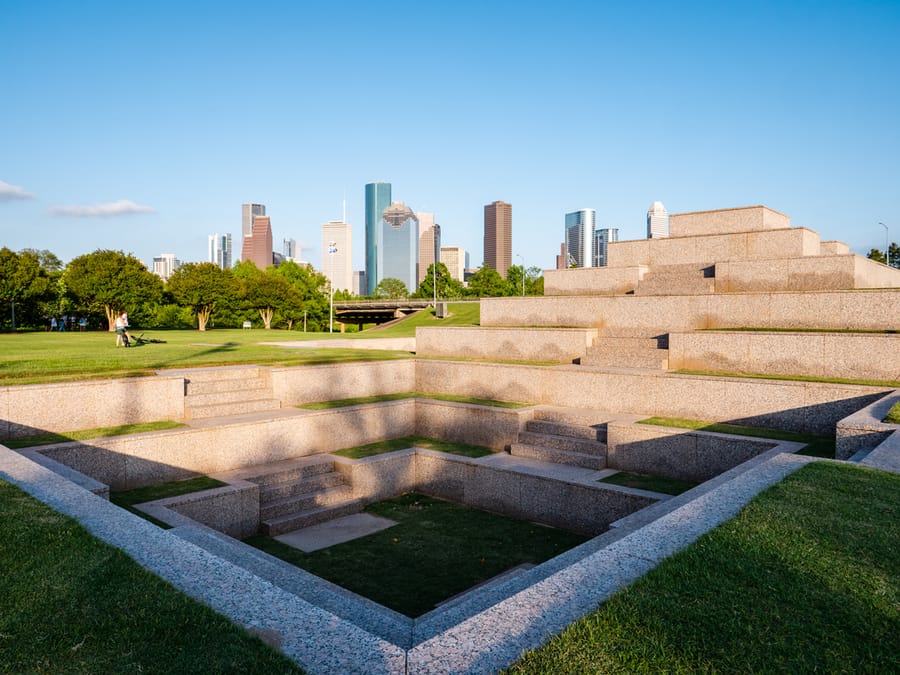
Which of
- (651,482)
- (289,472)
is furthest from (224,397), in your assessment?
(651,482)

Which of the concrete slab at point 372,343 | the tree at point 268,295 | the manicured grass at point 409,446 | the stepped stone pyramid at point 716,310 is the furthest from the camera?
the tree at point 268,295

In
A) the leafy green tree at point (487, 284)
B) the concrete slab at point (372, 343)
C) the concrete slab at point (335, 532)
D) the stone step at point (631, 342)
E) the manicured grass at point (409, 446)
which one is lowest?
the concrete slab at point (335, 532)

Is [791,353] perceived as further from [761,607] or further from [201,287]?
[201,287]

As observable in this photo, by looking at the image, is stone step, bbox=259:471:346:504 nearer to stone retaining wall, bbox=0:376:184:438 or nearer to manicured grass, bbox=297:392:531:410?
manicured grass, bbox=297:392:531:410

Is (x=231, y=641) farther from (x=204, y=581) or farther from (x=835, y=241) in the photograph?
(x=835, y=241)

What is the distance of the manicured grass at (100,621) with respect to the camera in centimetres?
319

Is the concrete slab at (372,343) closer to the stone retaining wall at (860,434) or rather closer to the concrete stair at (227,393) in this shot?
the concrete stair at (227,393)

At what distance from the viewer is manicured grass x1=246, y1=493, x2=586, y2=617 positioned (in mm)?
Result: 8258

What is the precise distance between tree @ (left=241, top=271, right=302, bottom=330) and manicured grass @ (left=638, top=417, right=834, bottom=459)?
49.6 m

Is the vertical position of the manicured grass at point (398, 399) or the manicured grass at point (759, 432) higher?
the manicured grass at point (759, 432)

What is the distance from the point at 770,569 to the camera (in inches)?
167

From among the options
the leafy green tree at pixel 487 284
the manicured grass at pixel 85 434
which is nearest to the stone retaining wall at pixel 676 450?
the manicured grass at pixel 85 434

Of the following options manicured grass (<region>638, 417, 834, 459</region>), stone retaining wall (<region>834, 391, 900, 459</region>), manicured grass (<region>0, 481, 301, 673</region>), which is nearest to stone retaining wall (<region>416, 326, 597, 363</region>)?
manicured grass (<region>638, 417, 834, 459</region>)

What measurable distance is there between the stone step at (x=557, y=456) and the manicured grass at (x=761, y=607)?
6.58m
